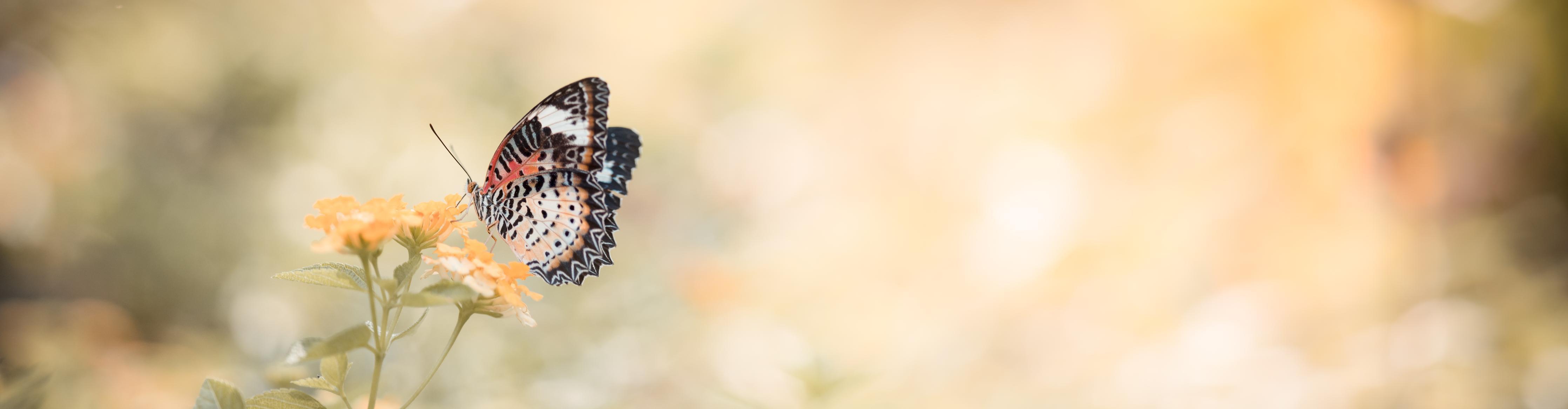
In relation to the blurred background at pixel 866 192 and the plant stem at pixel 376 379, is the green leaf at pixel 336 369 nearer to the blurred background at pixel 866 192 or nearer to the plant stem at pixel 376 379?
the plant stem at pixel 376 379

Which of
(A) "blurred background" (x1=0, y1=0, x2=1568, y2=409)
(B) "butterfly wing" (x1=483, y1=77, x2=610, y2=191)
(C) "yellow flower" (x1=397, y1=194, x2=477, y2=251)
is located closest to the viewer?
(C) "yellow flower" (x1=397, y1=194, x2=477, y2=251)

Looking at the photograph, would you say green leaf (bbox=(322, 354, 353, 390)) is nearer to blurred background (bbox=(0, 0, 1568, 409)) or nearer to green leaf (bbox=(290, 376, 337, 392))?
green leaf (bbox=(290, 376, 337, 392))

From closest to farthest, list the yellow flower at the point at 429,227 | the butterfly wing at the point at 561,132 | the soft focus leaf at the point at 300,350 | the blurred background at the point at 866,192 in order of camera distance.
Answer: the soft focus leaf at the point at 300,350
the yellow flower at the point at 429,227
the butterfly wing at the point at 561,132
the blurred background at the point at 866,192

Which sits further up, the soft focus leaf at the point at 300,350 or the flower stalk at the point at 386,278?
the flower stalk at the point at 386,278

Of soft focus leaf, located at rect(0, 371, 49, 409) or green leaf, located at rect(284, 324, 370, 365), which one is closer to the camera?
green leaf, located at rect(284, 324, 370, 365)

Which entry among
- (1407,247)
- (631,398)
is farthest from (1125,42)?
(631,398)

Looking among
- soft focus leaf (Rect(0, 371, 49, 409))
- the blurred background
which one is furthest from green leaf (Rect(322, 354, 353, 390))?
the blurred background

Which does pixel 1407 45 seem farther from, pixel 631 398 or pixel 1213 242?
pixel 631 398

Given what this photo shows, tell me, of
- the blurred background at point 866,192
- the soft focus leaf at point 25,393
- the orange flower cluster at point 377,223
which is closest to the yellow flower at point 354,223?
the orange flower cluster at point 377,223
